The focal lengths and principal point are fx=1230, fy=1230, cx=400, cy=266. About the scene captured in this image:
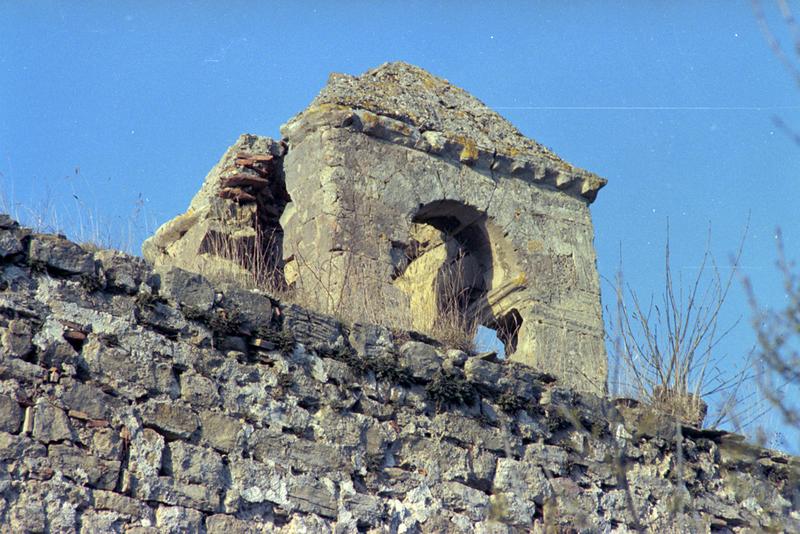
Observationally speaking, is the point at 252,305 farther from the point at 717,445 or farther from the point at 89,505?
the point at 717,445

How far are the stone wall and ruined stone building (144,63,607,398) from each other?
106 inches

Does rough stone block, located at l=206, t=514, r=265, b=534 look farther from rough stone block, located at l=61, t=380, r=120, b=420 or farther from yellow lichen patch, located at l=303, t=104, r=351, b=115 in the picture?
yellow lichen patch, located at l=303, t=104, r=351, b=115

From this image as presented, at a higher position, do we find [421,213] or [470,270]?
[421,213]

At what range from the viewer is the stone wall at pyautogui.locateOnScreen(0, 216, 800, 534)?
17.2 feet

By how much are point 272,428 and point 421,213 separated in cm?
480

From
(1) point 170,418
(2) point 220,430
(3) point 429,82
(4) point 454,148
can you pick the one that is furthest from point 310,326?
(3) point 429,82

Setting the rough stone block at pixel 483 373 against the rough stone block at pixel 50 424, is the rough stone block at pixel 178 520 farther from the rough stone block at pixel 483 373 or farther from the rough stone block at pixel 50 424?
the rough stone block at pixel 483 373

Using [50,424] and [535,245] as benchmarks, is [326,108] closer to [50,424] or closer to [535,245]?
[535,245]

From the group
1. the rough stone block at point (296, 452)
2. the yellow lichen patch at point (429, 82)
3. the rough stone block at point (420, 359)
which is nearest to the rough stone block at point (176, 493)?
the rough stone block at point (296, 452)

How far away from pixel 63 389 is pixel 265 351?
1.12m

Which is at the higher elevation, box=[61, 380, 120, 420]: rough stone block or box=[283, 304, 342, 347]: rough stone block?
box=[283, 304, 342, 347]: rough stone block

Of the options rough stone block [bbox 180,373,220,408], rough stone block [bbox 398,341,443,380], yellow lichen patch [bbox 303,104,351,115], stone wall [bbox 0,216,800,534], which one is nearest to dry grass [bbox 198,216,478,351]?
A: rough stone block [bbox 398,341,443,380]

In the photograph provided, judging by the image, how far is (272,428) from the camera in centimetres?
586

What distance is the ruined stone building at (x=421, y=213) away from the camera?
9852 mm
